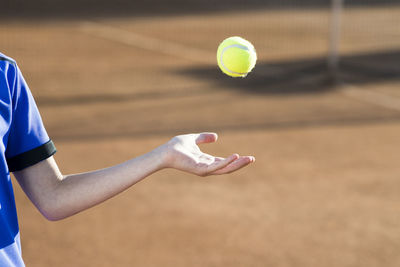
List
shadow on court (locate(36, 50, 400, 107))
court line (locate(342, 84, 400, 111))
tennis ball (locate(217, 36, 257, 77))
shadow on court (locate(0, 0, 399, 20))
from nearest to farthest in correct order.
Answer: tennis ball (locate(217, 36, 257, 77)) < court line (locate(342, 84, 400, 111)) < shadow on court (locate(36, 50, 400, 107)) < shadow on court (locate(0, 0, 399, 20))

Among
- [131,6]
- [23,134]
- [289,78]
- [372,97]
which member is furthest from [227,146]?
[131,6]

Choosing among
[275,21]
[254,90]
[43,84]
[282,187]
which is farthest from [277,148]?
[275,21]

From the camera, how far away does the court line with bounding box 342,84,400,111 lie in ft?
40.7

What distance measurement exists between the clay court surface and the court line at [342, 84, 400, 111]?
4 cm

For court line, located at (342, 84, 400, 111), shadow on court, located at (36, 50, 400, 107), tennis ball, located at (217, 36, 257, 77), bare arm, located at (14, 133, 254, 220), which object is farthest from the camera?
shadow on court, located at (36, 50, 400, 107)

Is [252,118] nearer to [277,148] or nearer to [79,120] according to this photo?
[277,148]

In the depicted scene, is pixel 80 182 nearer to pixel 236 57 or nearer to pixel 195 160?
pixel 195 160

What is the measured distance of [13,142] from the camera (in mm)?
2418

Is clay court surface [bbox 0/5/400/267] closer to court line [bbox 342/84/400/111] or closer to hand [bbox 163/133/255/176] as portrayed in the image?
court line [bbox 342/84/400/111]

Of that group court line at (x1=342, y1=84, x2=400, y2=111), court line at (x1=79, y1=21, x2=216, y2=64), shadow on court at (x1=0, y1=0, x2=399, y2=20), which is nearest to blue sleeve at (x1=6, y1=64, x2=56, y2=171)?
court line at (x1=342, y1=84, x2=400, y2=111)

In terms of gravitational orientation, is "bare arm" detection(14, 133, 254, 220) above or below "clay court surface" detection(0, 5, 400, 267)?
above

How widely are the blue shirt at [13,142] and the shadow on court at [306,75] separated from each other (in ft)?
36.9

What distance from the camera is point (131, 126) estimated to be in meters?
10.9

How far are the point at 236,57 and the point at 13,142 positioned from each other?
155cm
